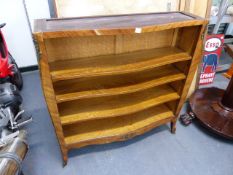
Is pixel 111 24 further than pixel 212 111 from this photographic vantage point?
No

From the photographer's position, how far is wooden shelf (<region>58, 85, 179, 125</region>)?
1.17m

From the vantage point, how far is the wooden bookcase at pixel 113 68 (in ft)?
3.07

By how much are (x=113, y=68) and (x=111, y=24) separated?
0.76 feet

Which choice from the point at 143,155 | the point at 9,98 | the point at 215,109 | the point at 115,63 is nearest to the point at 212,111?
the point at 215,109

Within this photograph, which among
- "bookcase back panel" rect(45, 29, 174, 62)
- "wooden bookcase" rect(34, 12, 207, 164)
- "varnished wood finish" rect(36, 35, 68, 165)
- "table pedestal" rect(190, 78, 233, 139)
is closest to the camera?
"varnished wood finish" rect(36, 35, 68, 165)

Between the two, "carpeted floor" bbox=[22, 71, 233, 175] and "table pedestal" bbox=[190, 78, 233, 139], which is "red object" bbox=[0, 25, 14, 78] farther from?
"table pedestal" bbox=[190, 78, 233, 139]

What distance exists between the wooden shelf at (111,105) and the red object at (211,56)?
934 mm

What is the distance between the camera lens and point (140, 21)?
1013mm

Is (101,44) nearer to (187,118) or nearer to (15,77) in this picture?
(187,118)

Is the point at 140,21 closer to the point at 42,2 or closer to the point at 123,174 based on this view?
the point at 123,174

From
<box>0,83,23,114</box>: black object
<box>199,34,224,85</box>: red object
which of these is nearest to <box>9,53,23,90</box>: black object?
<box>0,83,23,114</box>: black object

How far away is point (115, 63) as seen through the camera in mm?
1078

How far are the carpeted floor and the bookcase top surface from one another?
991mm

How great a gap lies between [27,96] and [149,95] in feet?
4.69
